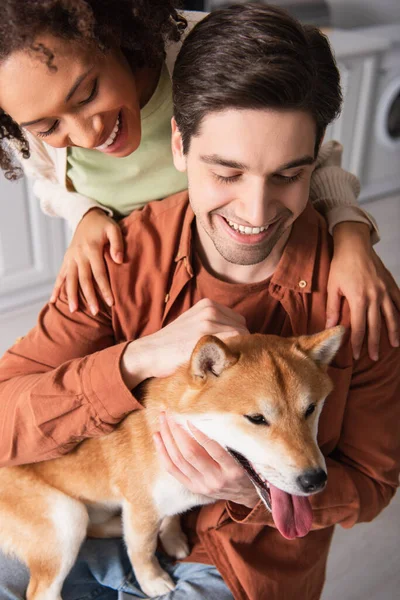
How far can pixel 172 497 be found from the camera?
1210 mm

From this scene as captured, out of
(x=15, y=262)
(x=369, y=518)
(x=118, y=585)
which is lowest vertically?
(x=15, y=262)

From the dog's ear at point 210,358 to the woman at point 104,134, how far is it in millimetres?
243

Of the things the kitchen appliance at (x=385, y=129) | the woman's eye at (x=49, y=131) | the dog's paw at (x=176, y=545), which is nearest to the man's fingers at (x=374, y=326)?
the dog's paw at (x=176, y=545)

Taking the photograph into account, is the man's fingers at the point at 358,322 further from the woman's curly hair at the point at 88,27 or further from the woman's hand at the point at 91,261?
the woman's curly hair at the point at 88,27

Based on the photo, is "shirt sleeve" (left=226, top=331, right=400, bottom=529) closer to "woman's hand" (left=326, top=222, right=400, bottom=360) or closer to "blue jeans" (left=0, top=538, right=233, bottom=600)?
"woman's hand" (left=326, top=222, right=400, bottom=360)

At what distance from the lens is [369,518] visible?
A: 4.03ft

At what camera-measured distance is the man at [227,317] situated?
100cm

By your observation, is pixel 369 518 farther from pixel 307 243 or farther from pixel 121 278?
pixel 121 278

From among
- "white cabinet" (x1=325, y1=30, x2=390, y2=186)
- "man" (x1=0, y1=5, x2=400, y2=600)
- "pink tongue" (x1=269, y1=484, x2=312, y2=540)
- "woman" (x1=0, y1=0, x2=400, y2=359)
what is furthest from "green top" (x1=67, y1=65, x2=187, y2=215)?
"white cabinet" (x1=325, y1=30, x2=390, y2=186)

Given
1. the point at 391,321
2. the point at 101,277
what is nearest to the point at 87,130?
the point at 101,277

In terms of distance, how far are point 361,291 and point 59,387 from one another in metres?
0.57

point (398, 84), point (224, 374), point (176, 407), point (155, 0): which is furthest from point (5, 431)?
point (398, 84)

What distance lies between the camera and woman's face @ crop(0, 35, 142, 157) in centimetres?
102

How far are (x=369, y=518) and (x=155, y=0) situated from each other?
108cm
